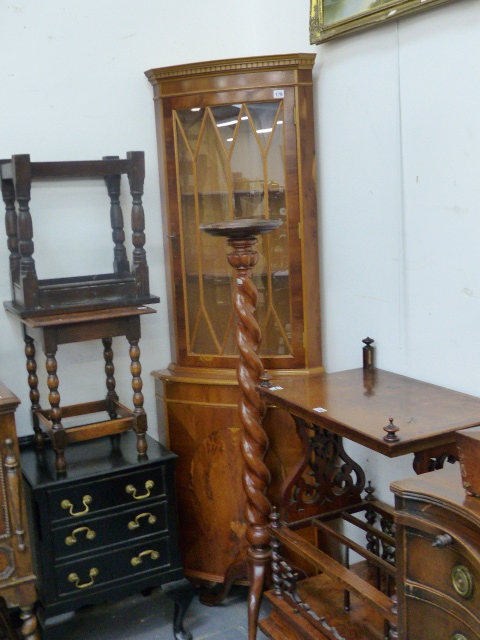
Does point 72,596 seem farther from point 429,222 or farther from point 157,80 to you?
point 157,80

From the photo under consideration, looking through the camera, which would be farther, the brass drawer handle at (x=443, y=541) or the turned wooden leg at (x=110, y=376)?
the turned wooden leg at (x=110, y=376)

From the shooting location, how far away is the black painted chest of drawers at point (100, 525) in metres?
2.47

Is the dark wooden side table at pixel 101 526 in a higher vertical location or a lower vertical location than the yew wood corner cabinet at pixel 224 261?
lower

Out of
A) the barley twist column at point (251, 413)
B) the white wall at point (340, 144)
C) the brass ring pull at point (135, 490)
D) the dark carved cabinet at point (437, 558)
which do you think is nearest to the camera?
the dark carved cabinet at point (437, 558)

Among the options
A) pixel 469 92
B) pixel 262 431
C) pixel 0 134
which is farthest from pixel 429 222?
pixel 0 134

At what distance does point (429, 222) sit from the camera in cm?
232

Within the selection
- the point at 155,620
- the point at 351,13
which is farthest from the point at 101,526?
the point at 351,13

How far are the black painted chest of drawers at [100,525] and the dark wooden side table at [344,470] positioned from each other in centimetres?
45

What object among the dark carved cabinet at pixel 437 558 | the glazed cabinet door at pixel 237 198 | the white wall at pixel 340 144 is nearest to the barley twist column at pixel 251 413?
the glazed cabinet door at pixel 237 198

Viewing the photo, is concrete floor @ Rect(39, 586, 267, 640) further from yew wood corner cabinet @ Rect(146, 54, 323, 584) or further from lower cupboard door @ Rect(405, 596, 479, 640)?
lower cupboard door @ Rect(405, 596, 479, 640)

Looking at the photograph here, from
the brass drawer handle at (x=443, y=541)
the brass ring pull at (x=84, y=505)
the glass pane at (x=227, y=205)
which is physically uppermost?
the glass pane at (x=227, y=205)

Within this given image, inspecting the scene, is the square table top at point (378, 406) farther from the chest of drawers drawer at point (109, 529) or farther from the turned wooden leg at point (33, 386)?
the turned wooden leg at point (33, 386)

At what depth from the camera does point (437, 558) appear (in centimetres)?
154

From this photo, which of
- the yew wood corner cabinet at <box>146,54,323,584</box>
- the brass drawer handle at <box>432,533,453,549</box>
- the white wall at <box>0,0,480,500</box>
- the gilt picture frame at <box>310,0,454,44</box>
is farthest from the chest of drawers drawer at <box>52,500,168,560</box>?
the gilt picture frame at <box>310,0,454,44</box>
